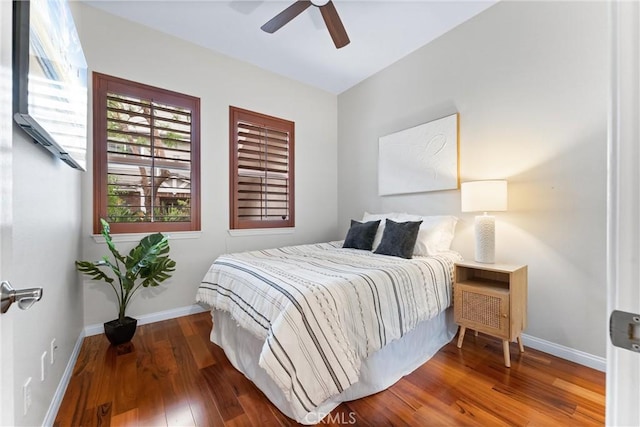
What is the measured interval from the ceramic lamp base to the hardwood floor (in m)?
0.74

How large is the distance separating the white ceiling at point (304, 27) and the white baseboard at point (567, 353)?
2.94 meters

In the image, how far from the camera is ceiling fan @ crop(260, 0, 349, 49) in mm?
2104

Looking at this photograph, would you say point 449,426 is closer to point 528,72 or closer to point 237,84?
Answer: point 528,72

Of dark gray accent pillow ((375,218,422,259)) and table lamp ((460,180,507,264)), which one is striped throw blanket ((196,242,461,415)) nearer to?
dark gray accent pillow ((375,218,422,259))

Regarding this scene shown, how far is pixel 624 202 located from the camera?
16.4 inches

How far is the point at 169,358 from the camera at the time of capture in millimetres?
2029

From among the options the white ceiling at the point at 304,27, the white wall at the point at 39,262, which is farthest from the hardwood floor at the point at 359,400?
the white ceiling at the point at 304,27

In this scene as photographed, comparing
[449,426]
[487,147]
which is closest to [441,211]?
[487,147]

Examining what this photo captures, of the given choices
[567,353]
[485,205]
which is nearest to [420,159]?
[485,205]

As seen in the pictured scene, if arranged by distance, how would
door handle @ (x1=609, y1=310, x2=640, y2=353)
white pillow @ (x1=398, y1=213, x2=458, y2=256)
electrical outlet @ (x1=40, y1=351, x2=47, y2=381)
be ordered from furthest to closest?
white pillow @ (x1=398, y1=213, x2=458, y2=256)
electrical outlet @ (x1=40, y1=351, x2=47, y2=381)
door handle @ (x1=609, y1=310, x2=640, y2=353)

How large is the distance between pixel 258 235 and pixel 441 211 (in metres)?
2.19

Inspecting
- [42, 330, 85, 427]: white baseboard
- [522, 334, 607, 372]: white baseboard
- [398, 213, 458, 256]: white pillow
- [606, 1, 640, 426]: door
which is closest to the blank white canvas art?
[398, 213, 458, 256]: white pillow

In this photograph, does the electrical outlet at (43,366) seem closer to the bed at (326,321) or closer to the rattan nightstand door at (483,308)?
the bed at (326,321)

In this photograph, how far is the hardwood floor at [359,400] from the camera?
4.69 ft
